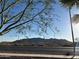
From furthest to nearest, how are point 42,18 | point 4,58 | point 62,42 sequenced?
1. point 62,42
2. point 4,58
3. point 42,18

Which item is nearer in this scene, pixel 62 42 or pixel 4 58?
pixel 4 58

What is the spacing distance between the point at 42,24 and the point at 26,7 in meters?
1.92

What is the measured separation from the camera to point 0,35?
1029 inches

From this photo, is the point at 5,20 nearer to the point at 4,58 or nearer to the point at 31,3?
the point at 31,3

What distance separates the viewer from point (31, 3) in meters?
26.1

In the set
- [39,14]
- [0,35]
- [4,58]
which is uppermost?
[39,14]

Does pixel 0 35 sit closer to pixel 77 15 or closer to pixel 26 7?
pixel 26 7

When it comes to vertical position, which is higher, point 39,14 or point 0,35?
point 39,14

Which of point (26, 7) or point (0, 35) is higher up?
point (26, 7)

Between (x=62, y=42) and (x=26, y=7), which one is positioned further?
(x=62, y=42)

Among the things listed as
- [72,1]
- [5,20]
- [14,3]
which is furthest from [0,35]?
[72,1]

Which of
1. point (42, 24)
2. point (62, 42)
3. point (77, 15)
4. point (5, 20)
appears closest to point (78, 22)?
point (77, 15)

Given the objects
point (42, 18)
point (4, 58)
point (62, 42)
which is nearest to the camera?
point (42, 18)

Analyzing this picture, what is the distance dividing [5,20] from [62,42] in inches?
3826
